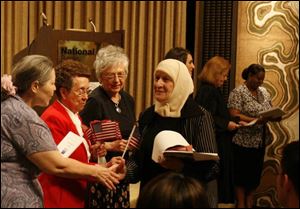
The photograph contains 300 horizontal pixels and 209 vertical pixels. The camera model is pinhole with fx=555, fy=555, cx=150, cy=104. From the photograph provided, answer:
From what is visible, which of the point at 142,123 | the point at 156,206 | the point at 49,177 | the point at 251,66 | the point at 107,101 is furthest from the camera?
the point at 251,66

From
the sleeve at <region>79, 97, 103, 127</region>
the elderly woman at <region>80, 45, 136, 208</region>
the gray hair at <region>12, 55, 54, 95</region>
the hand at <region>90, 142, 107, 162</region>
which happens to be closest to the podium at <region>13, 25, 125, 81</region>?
the elderly woman at <region>80, 45, 136, 208</region>

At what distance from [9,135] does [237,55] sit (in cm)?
363

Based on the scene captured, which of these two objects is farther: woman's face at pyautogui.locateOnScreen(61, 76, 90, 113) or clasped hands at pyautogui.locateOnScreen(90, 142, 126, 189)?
woman's face at pyautogui.locateOnScreen(61, 76, 90, 113)

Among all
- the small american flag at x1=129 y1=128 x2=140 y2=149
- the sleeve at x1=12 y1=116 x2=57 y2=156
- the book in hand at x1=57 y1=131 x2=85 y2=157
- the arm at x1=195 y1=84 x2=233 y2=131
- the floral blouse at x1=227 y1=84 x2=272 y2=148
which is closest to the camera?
the sleeve at x1=12 y1=116 x2=57 y2=156

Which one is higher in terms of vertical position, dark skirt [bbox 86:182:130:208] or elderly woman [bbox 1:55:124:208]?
elderly woman [bbox 1:55:124:208]

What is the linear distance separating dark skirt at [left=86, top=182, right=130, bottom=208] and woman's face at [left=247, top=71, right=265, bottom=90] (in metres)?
2.29

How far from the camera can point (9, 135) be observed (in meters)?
2.13

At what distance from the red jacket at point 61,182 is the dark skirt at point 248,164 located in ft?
8.38

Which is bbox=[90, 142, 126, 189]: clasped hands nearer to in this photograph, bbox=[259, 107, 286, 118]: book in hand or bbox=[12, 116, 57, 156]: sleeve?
bbox=[12, 116, 57, 156]: sleeve

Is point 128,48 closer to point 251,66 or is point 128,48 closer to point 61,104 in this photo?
point 251,66

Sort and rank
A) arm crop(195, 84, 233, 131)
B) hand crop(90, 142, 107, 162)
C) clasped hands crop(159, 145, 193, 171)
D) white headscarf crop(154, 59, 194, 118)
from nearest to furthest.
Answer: clasped hands crop(159, 145, 193, 171)
white headscarf crop(154, 59, 194, 118)
hand crop(90, 142, 107, 162)
arm crop(195, 84, 233, 131)

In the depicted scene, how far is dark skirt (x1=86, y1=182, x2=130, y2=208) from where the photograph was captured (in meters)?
2.93

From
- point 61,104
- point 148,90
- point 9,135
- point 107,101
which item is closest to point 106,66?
point 107,101

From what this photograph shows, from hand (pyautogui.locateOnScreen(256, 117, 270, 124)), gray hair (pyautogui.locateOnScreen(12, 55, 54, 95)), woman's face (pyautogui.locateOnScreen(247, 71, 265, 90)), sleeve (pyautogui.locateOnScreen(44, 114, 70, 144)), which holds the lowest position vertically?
hand (pyautogui.locateOnScreen(256, 117, 270, 124))
